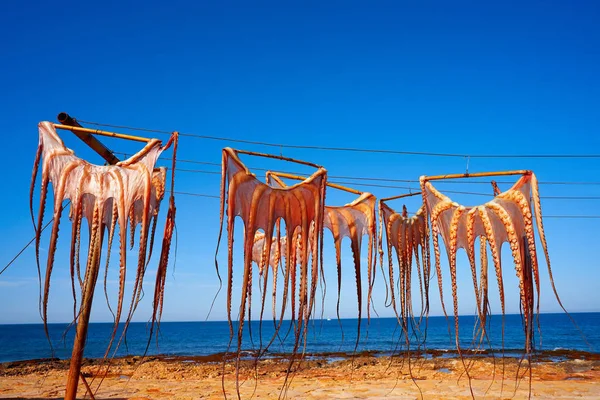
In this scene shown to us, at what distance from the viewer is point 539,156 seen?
47.2 ft

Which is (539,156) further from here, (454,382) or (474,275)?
(474,275)

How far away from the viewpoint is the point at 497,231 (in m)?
7.04

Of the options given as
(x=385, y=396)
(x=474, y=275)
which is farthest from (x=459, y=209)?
(x=385, y=396)

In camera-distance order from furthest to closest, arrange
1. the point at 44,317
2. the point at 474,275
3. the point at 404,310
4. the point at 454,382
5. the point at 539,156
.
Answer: the point at 454,382 → the point at 539,156 → the point at 404,310 → the point at 474,275 → the point at 44,317

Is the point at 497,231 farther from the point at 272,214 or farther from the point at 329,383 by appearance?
the point at 329,383

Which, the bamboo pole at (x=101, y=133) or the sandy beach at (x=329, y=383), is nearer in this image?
the bamboo pole at (x=101, y=133)

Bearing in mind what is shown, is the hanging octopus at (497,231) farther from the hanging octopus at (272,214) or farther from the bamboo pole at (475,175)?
the hanging octopus at (272,214)

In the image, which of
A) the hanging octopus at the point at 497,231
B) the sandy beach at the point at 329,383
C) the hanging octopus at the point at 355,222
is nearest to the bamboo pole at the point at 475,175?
the hanging octopus at the point at 497,231

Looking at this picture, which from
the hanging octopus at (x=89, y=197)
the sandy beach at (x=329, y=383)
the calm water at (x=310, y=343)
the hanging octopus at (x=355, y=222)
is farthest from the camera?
the calm water at (x=310, y=343)

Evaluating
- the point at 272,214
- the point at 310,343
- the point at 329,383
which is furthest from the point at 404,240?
the point at 310,343

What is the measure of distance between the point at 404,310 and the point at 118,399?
7637 mm

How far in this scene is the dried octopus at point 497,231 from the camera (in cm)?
641

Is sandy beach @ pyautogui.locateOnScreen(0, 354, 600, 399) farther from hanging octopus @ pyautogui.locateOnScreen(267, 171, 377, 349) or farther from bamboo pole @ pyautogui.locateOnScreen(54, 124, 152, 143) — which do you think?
bamboo pole @ pyautogui.locateOnScreen(54, 124, 152, 143)

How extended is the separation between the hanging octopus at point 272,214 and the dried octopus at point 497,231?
1925 mm
